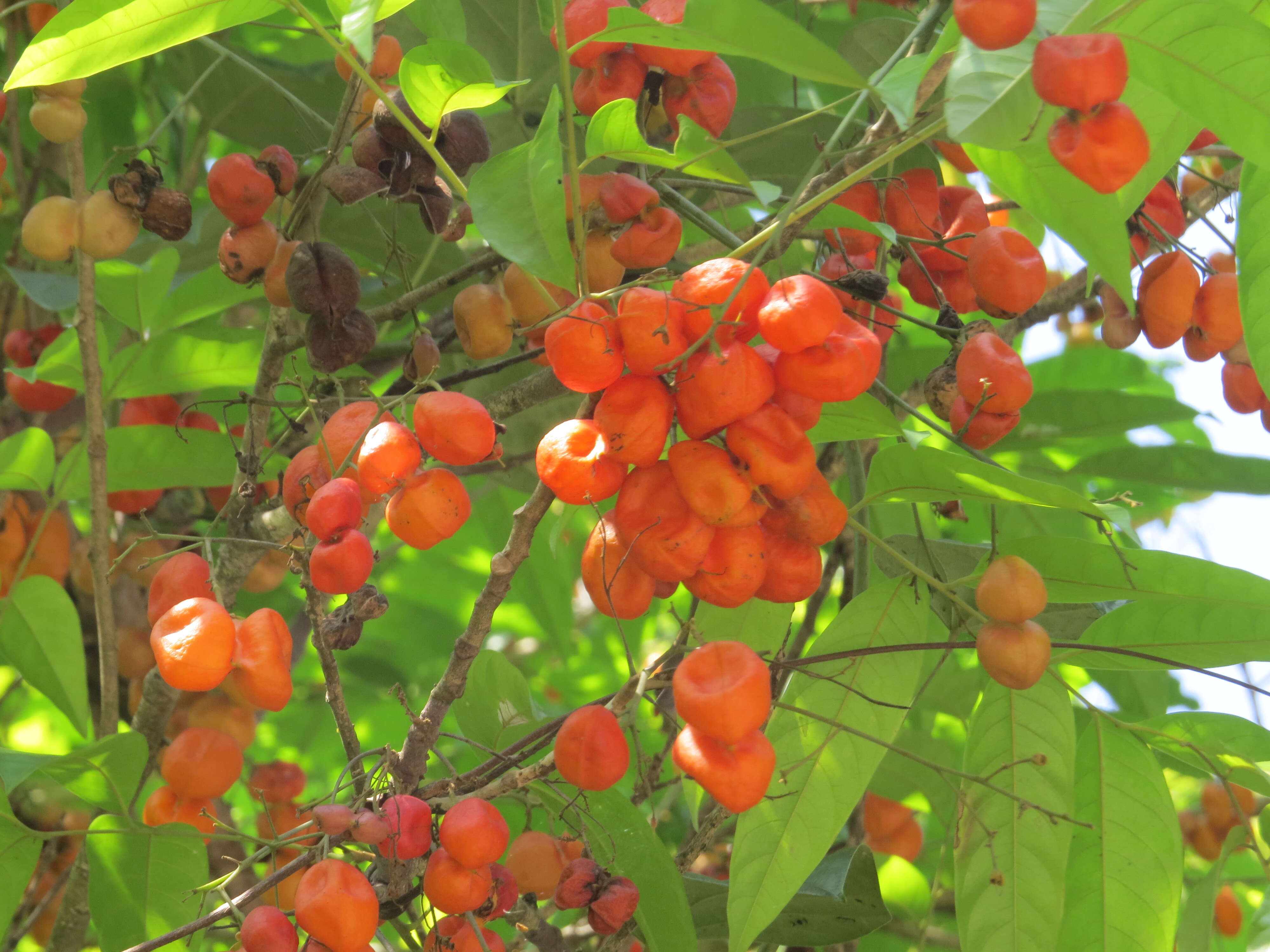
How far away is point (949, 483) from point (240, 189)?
682 mm

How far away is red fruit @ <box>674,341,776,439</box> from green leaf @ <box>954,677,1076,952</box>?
40cm

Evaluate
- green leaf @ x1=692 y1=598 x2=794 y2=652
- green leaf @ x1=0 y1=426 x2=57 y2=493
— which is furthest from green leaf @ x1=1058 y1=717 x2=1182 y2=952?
green leaf @ x1=0 y1=426 x2=57 y2=493

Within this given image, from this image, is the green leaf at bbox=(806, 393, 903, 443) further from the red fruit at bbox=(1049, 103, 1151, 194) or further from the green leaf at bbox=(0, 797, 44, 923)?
the green leaf at bbox=(0, 797, 44, 923)

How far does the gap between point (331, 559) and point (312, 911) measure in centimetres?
22

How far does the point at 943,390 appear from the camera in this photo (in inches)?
35.9

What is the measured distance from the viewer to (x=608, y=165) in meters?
1.18

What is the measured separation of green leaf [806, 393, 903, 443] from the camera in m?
0.85

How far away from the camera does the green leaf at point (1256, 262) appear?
79 centimetres

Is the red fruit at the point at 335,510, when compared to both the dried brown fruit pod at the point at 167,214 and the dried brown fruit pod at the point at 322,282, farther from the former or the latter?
the dried brown fruit pod at the point at 167,214

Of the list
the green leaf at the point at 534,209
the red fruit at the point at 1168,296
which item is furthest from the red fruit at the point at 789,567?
the red fruit at the point at 1168,296

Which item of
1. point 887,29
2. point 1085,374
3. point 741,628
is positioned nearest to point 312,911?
point 741,628

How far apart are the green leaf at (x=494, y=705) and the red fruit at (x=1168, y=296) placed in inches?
27.2

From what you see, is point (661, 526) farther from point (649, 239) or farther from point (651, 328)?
point (649, 239)

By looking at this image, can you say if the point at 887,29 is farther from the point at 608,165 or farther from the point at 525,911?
the point at 525,911
